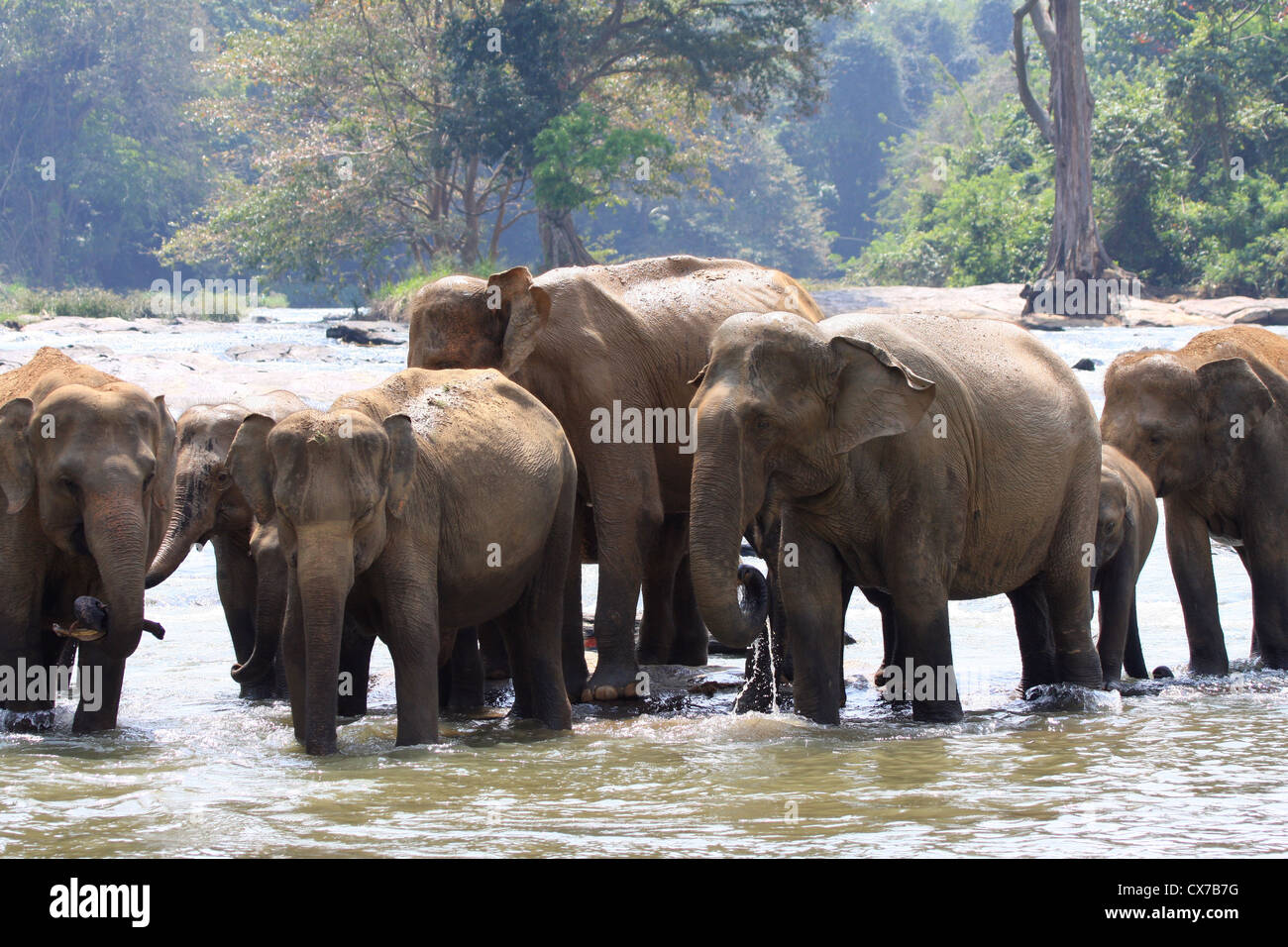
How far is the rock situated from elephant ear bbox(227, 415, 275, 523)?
78.1ft

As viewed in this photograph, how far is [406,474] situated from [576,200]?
31.1 metres

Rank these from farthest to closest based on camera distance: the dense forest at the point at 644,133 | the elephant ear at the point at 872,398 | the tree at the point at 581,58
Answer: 1. the tree at the point at 581,58
2. the dense forest at the point at 644,133
3. the elephant ear at the point at 872,398

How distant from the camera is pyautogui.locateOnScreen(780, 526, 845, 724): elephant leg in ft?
24.4

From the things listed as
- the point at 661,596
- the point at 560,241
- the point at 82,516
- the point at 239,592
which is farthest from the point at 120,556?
the point at 560,241

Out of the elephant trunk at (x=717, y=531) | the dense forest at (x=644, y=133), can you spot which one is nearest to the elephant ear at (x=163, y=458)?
the elephant trunk at (x=717, y=531)

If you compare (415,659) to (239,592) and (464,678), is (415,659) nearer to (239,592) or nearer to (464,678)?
(464,678)

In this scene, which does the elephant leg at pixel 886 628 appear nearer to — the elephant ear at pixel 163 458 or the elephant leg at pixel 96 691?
the elephant ear at pixel 163 458

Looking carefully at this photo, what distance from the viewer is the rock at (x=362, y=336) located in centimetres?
3089

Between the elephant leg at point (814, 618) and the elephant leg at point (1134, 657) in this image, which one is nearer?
the elephant leg at point (814, 618)

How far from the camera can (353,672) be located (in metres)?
8.09

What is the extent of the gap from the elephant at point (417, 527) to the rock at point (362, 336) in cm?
2290

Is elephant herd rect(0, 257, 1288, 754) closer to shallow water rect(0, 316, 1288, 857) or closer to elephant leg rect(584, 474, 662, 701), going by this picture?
→ elephant leg rect(584, 474, 662, 701)

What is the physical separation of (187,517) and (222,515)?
0.21 m

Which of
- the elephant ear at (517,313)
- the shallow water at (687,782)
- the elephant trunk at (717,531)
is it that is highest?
the elephant ear at (517,313)
